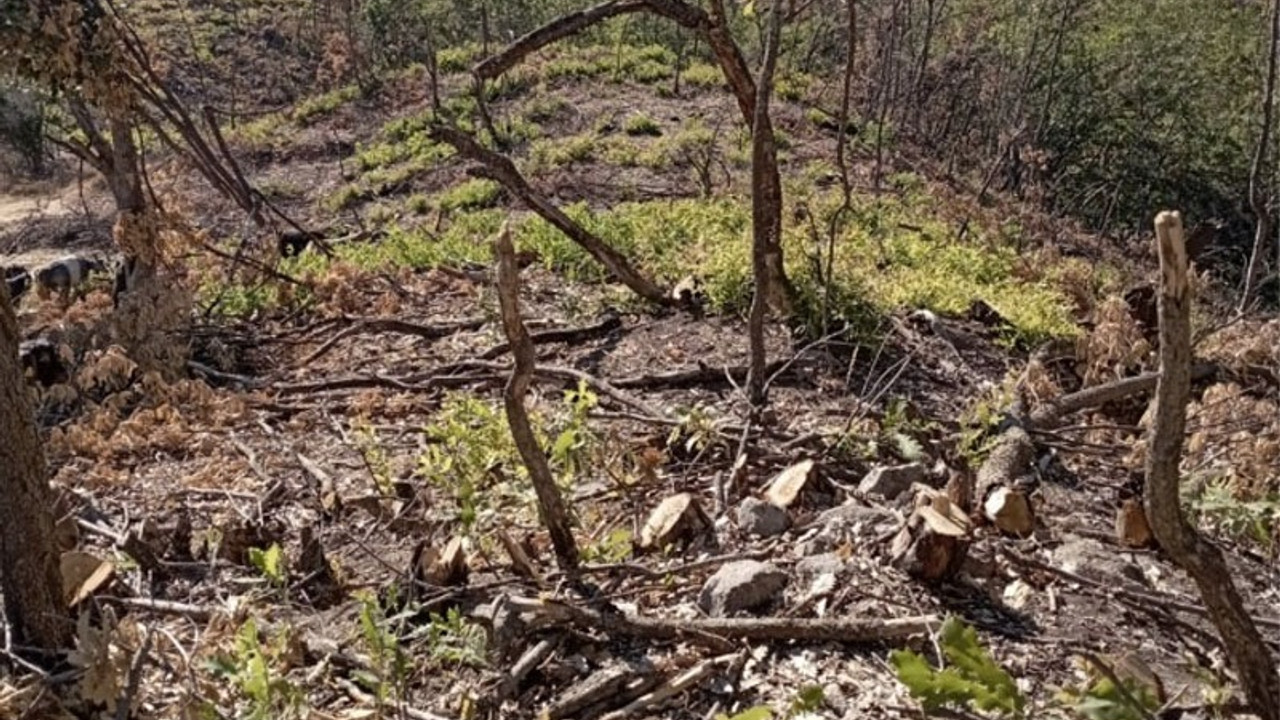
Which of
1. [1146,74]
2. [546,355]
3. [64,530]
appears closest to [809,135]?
[1146,74]

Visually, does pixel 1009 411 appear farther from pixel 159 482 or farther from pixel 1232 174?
pixel 1232 174

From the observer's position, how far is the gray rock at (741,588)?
2.65 metres

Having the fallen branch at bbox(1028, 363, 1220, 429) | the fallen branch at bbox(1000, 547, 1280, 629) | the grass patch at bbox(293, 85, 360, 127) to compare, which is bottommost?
the fallen branch at bbox(1000, 547, 1280, 629)

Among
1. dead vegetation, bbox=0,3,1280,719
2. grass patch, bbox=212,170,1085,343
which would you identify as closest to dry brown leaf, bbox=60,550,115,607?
dead vegetation, bbox=0,3,1280,719

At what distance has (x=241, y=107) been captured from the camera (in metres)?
19.4

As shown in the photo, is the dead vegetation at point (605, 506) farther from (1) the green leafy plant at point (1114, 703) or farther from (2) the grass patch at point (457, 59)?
(2) the grass patch at point (457, 59)

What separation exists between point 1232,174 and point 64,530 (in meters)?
17.1

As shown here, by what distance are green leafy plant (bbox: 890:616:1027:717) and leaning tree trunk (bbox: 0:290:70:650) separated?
1.94 m

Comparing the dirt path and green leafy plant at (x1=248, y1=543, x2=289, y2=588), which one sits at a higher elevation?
green leafy plant at (x1=248, y1=543, x2=289, y2=588)

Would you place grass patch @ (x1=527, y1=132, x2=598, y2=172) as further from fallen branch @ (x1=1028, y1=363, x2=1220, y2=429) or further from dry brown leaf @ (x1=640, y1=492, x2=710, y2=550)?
dry brown leaf @ (x1=640, y1=492, x2=710, y2=550)

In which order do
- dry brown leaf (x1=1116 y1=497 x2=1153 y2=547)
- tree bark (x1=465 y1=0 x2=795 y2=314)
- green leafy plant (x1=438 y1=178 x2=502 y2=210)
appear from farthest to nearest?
green leafy plant (x1=438 y1=178 x2=502 y2=210) → tree bark (x1=465 y1=0 x2=795 y2=314) → dry brown leaf (x1=1116 y1=497 x2=1153 y2=547)

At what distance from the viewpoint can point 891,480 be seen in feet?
10.8

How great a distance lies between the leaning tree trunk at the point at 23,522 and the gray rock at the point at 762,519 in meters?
1.69

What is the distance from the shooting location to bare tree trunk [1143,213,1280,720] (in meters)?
1.38
